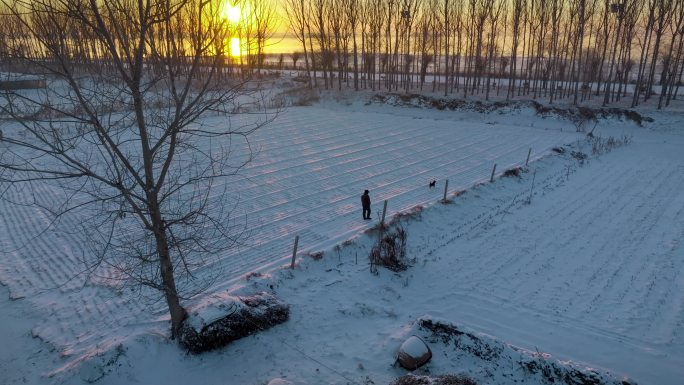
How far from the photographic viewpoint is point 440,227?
14.5 metres

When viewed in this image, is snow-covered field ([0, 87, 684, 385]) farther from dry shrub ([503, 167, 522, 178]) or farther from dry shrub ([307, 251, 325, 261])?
dry shrub ([503, 167, 522, 178])

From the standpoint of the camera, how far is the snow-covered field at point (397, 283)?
7.91m

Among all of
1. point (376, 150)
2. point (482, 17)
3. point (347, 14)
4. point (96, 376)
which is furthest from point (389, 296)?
point (347, 14)

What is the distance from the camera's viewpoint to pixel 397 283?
10.9 metres

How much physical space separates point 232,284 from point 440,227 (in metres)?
7.30

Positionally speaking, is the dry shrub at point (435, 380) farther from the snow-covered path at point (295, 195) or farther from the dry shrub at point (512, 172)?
the dry shrub at point (512, 172)

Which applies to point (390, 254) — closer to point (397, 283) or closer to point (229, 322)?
point (397, 283)

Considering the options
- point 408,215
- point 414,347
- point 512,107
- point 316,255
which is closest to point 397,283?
point 316,255

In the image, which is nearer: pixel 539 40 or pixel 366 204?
pixel 366 204

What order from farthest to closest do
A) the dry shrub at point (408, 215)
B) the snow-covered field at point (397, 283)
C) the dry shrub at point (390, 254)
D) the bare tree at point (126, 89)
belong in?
the dry shrub at point (408, 215) → the dry shrub at point (390, 254) → the snow-covered field at point (397, 283) → the bare tree at point (126, 89)

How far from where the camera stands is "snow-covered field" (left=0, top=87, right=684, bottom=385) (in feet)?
26.0

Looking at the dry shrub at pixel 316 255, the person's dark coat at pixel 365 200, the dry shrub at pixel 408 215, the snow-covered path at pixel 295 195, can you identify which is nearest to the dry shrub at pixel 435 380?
the dry shrub at pixel 316 255

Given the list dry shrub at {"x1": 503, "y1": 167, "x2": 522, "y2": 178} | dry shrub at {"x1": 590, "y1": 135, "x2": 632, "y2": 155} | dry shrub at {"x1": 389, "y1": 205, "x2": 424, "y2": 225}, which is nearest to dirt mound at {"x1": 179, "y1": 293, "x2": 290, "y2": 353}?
dry shrub at {"x1": 389, "y1": 205, "x2": 424, "y2": 225}

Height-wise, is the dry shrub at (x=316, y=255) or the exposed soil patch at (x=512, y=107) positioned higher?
the exposed soil patch at (x=512, y=107)
